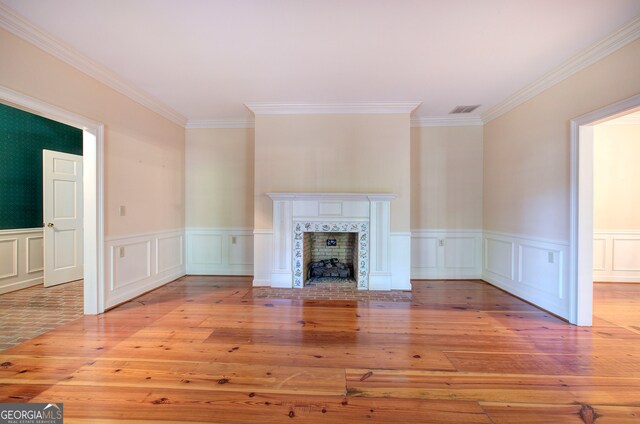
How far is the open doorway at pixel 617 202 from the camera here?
4.33m

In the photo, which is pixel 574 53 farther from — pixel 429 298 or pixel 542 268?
pixel 429 298

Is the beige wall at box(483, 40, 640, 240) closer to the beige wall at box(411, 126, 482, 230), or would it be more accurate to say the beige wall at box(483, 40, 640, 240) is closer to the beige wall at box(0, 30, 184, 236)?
the beige wall at box(411, 126, 482, 230)

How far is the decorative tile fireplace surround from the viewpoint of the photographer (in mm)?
4027

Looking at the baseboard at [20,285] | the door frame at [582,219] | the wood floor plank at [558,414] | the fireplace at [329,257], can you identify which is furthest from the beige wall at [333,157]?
the baseboard at [20,285]

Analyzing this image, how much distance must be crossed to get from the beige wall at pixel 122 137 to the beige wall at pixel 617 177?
686cm

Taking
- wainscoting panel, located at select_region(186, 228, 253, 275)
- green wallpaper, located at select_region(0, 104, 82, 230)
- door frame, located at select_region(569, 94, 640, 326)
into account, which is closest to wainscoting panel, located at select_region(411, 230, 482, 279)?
door frame, located at select_region(569, 94, 640, 326)

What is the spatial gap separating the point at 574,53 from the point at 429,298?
122 inches

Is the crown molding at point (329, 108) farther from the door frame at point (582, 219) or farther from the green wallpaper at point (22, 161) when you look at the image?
the green wallpaper at point (22, 161)

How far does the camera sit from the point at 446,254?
4.62 metres

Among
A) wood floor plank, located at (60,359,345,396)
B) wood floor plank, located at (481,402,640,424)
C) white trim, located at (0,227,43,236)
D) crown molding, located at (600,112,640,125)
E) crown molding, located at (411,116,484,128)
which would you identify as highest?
crown molding, located at (411,116,484,128)

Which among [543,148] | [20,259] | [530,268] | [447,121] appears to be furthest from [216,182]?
[530,268]

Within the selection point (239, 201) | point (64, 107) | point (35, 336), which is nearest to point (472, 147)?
point (239, 201)

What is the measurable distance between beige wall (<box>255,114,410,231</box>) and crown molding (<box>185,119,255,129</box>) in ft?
2.23

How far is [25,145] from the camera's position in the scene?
4082mm
